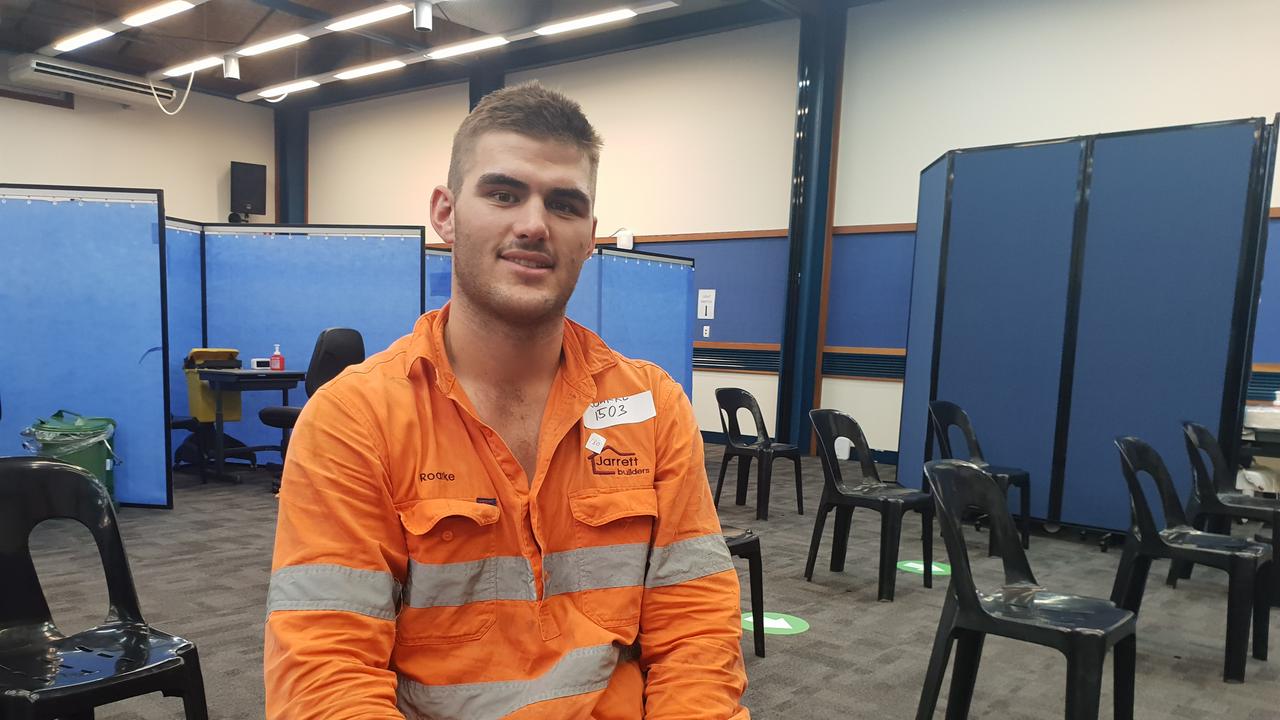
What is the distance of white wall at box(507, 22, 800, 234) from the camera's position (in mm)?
7398

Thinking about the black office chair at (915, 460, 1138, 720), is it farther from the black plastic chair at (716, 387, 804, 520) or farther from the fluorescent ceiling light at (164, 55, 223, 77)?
the fluorescent ceiling light at (164, 55, 223, 77)

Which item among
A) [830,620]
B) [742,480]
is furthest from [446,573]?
[742,480]

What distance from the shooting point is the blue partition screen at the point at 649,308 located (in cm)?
541

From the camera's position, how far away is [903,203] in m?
6.84

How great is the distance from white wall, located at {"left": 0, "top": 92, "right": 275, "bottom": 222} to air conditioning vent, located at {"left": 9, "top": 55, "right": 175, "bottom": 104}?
319 mm

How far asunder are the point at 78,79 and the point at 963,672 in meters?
10.1

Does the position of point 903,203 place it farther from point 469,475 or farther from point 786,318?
point 469,475

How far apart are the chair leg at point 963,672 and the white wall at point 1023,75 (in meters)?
5.16

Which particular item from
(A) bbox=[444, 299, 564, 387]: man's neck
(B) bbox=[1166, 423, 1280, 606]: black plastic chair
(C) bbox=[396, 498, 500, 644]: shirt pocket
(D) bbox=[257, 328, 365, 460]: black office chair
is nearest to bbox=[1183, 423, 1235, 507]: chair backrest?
(B) bbox=[1166, 423, 1280, 606]: black plastic chair

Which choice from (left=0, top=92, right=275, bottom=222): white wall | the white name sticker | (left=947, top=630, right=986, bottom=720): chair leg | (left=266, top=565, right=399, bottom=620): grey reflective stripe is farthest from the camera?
(left=0, top=92, right=275, bottom=222): white wall

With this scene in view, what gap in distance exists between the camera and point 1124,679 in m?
2.10

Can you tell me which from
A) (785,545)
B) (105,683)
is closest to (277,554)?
(105,683)

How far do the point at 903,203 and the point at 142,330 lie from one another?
5.69 m

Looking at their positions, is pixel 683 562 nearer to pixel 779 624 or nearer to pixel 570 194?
pixel 570 194
